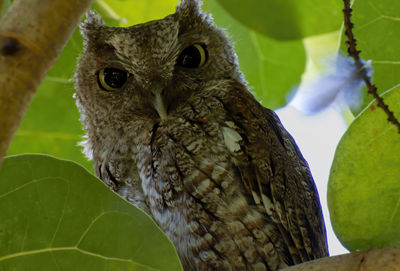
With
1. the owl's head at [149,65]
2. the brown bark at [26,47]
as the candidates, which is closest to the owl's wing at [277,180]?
the owl's head at [149,65]

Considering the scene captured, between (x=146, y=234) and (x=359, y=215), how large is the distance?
23.9 inches

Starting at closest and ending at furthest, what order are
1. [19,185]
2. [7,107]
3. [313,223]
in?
1. [7,107]
2. [19,185]
3. [313,223]

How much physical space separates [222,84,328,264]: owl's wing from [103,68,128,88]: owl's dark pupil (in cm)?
57

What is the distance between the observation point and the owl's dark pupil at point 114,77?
2866 mm

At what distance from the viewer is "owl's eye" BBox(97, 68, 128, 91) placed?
287cm

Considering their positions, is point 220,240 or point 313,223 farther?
point 313,223

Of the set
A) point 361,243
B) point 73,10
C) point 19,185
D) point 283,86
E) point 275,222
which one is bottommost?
point 361,243

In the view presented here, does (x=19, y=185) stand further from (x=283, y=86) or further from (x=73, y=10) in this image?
(x=283, y=86)

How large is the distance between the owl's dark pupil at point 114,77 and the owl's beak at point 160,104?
0.96ft

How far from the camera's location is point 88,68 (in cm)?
305

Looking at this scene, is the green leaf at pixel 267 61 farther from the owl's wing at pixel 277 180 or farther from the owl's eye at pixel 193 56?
Answer: the owl's eye at pixel 193 56

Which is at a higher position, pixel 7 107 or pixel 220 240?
pixel 7 107

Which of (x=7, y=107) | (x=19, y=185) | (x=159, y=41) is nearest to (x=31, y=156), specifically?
(x=19, y=185)

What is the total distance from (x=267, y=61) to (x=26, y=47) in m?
1.68
